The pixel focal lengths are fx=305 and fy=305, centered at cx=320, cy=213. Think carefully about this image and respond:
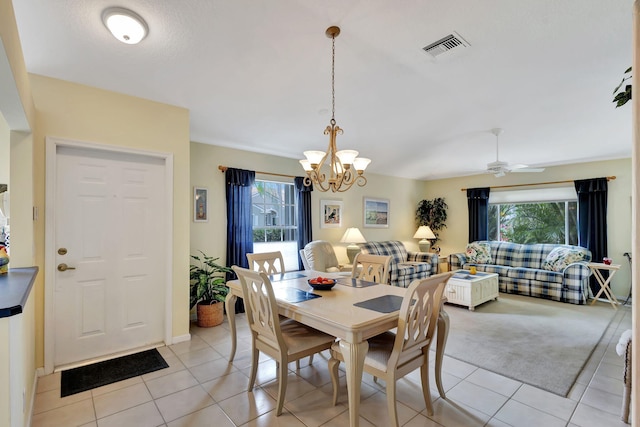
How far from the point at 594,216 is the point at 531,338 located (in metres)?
3.21

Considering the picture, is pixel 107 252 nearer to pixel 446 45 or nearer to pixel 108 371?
pixel 108 371

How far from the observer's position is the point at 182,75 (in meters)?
2.79

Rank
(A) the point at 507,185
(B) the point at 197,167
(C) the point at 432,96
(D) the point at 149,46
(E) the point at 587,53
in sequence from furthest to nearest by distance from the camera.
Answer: (A) the point at 507,185 → (B) the point at 197,167 → (C) the point at 432,96 → (E) the point at 587,53 → (D) the point at 149,46

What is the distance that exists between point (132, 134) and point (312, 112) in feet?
6.32

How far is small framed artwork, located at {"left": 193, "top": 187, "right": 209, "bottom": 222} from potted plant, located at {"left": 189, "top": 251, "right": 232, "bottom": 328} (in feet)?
1.68

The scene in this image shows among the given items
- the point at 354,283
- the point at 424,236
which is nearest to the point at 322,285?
the point at 354,283

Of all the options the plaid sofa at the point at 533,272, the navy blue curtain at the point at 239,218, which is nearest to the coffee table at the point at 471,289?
the plaid sofa at the point at 533,272

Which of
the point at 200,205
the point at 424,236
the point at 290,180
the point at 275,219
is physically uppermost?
the point at 290,180

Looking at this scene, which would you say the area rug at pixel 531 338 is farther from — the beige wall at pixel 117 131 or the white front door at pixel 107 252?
the white front door at pixel 107 252

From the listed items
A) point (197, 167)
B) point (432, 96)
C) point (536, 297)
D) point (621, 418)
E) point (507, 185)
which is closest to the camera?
point (621, 418)

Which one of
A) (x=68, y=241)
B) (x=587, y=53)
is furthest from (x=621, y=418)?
(x=68, y=241)

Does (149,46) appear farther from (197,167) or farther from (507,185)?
(507,185)

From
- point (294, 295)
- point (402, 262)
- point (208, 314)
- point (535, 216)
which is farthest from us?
point (402, 262)

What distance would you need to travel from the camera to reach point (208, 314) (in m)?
3.74
